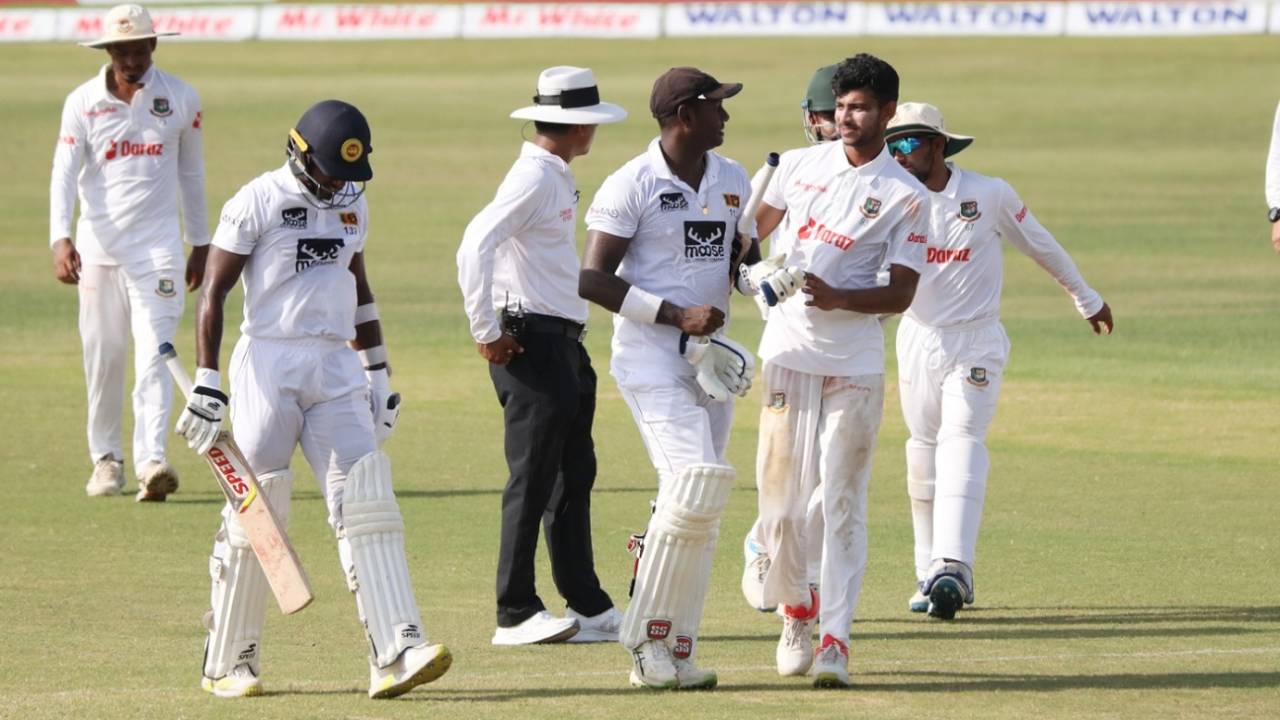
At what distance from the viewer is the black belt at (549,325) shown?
8.97 meters

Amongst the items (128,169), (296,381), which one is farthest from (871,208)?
(128,169)

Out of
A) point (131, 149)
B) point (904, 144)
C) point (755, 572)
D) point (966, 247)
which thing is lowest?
point (755, 572)

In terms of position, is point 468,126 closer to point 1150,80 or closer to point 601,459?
point 1150,80

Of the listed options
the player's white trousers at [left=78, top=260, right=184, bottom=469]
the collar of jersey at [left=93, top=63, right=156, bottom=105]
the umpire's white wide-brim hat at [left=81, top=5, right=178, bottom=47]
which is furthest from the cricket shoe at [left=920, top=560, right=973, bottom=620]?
the collar of jersey at [left=93, top=63, right=156, bottom=105]

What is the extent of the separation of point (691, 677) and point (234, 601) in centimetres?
158

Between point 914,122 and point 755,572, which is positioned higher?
point 914,122

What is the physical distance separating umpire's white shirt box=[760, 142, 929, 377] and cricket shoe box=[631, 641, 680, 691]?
1167mm

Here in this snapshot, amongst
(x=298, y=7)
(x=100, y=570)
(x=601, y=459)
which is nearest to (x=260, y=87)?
(x=298, y=7)

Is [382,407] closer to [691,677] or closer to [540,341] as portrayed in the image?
[540,341]

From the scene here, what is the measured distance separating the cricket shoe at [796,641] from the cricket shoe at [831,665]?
0.24 meters

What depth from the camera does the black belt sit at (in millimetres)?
8969

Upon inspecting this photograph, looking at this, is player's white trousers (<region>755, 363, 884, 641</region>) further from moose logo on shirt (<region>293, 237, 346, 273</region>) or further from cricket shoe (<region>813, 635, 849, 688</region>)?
moose logo on shirt (<region>293, 237, 346, 273</region>)

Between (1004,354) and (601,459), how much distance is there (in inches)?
181

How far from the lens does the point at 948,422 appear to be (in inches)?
384
